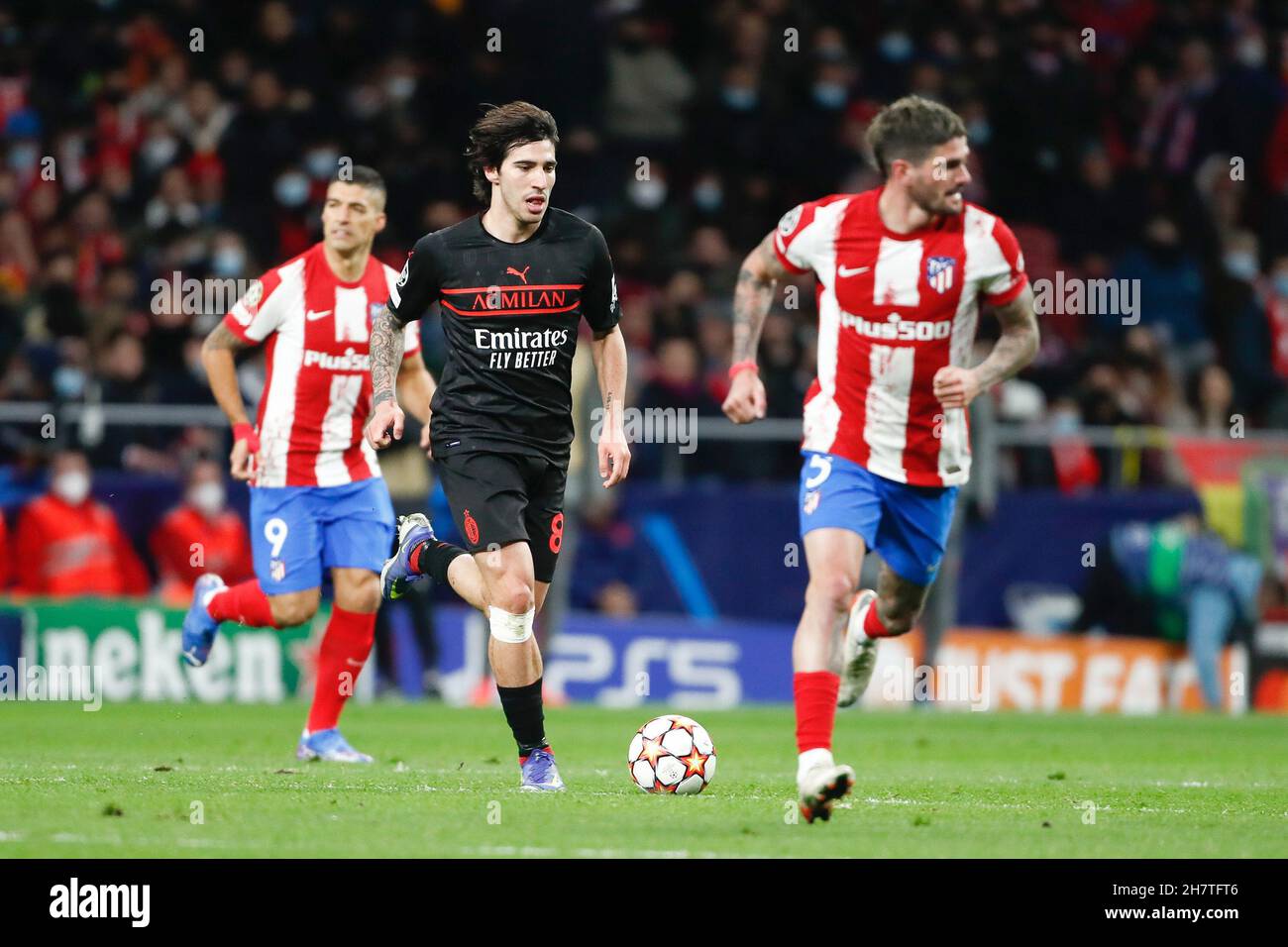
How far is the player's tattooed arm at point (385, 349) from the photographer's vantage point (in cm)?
870

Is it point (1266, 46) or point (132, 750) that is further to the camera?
point (1266, 46)

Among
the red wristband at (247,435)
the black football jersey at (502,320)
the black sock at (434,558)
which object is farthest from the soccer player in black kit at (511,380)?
the red wristband at (247,435)

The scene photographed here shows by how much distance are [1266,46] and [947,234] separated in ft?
50.7

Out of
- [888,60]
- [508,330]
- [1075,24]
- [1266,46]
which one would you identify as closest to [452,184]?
[888,60]

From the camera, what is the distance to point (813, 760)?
732 centimetres

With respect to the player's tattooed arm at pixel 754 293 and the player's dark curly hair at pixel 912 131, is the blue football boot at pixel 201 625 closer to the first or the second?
the player's tattooed arm at pixel 754 293

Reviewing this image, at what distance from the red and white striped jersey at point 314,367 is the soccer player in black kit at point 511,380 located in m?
1.96

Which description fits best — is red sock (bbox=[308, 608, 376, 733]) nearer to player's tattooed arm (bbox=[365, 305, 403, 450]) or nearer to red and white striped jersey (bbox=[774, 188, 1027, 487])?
player's tattooed arm (bbox=[365, 305, 403, 450])

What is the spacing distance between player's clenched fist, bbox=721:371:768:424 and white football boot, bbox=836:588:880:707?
6.47 feet

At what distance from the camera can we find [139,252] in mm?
18344

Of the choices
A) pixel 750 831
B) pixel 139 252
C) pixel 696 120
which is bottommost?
pixel 750 831

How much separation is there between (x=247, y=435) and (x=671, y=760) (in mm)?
3107

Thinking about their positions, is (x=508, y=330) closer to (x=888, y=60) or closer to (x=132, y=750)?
(x=132, y=750)

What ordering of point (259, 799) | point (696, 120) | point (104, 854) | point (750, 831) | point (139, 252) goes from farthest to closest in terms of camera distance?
point (696, 120) < point (139, 252) < point (259, 799) < point (750, 831) < point (104, 854)
